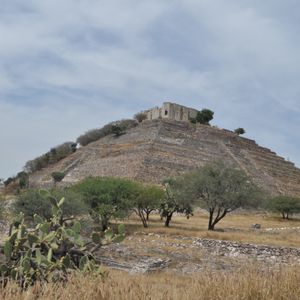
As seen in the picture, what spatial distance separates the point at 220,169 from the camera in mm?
39281

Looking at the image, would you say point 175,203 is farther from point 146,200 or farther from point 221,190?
point 221,190

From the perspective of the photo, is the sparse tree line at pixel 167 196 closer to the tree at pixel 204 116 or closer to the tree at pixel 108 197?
the tree at pixel 108 197

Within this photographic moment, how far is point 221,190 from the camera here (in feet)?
122

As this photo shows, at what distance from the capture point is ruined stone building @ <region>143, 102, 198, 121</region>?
8694 cm

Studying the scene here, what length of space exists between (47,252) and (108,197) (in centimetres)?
2667

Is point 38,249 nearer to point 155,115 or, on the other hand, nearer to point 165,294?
point 165,294

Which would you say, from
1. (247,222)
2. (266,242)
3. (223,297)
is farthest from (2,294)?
(247,222)

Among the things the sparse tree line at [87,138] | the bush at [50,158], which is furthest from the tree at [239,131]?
the bush at [50,158]

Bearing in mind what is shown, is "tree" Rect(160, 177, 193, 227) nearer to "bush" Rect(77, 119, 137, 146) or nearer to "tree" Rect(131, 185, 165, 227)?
"tree" Rect(131, 185, 165, 227)

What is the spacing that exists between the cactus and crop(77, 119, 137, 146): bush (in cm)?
7370

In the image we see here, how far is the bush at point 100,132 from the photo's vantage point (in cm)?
8294

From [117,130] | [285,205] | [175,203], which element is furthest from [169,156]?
[175,203]

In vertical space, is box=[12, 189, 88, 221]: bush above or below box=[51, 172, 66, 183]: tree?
below

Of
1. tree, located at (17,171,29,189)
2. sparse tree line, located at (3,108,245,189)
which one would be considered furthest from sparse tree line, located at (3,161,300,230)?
sparse tree line, located at (3,108,245,189)
